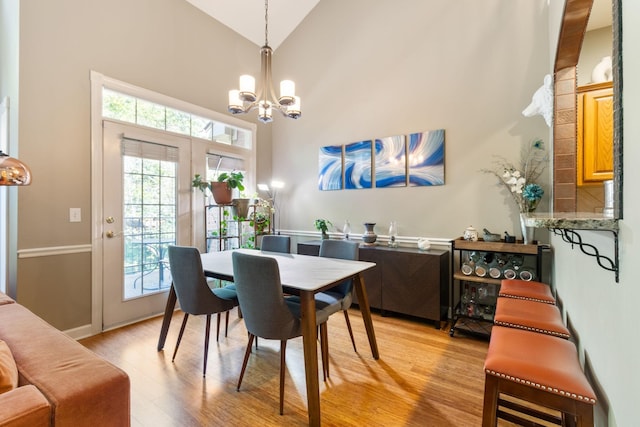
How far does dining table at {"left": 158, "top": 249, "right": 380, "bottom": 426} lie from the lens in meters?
1.75

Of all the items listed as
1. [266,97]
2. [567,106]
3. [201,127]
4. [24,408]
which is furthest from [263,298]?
[201,127]

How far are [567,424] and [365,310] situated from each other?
1.32 m

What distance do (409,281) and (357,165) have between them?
5.37 ft

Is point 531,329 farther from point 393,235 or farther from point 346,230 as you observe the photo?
point 346,230

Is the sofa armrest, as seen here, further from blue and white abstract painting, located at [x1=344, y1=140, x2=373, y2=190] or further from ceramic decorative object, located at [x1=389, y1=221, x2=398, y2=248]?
blue and white abstract painting, located at [x1=344, y1=140, x2=373, y2=190]

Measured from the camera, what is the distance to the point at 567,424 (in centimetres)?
146

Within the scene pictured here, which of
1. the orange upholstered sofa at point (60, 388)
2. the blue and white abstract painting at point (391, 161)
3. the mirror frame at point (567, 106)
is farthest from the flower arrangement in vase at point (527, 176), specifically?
the orange upholstered sofa at point (60, 388)

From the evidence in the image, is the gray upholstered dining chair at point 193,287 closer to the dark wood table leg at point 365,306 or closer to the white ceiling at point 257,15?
the dark wood table leg at point 365,306

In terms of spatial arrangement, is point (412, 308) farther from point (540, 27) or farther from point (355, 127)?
point (540, 27)

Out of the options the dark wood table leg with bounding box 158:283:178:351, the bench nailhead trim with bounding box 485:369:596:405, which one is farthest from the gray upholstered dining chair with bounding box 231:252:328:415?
the bench nailhead trim with bounding box 485:369:596:405

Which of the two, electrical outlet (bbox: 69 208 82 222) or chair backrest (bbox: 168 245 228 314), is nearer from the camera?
chair backrest (bbox: 168 245 228 314)

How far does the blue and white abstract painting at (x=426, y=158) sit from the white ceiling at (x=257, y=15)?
8.53 ft

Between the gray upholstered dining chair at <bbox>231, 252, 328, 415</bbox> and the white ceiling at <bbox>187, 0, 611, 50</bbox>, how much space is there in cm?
364

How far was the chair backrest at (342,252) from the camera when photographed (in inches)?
104
